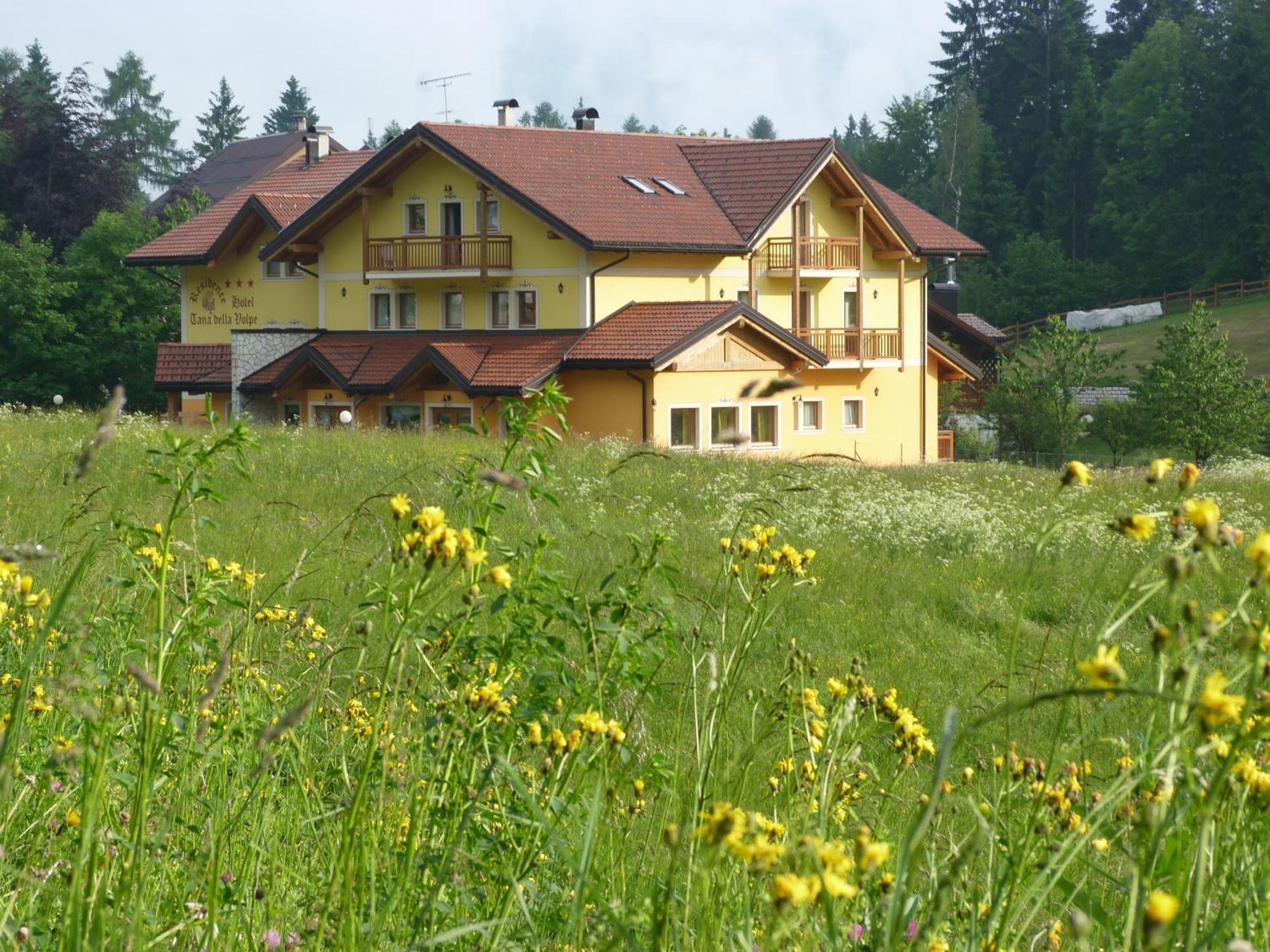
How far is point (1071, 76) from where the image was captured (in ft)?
278

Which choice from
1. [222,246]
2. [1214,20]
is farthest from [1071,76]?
[222,246]

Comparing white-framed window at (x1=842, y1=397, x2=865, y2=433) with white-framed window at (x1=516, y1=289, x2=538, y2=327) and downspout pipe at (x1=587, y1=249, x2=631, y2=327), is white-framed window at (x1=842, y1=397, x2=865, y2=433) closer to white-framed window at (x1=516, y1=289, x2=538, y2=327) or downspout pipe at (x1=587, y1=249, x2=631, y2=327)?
downspout pipe at (x1=587, y1=249, x2=631, y2=327)

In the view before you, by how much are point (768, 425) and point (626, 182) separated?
6294 mm

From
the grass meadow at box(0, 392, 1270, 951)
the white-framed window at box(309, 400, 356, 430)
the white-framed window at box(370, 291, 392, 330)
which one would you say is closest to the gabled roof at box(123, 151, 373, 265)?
the white-framed window at box(370, 291, 392, 330)

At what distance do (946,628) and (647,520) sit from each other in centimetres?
412

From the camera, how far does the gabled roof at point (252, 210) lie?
3809 cm

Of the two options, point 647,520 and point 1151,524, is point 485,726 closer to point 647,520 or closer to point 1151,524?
point 1151,524

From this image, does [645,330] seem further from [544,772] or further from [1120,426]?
[544,772]

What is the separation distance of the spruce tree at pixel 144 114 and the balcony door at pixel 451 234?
88434mm

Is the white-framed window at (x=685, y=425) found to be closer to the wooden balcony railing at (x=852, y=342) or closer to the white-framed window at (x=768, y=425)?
the white-framed window at (x=768, y=425)

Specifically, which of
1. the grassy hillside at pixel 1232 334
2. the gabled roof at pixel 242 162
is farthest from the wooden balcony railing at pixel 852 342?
the gabled roof at pixel 242 162

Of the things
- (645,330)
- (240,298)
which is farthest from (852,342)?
(240,298)

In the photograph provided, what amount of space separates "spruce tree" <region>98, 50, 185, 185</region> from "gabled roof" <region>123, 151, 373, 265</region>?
78.8 meters

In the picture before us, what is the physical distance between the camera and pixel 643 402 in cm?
3158
